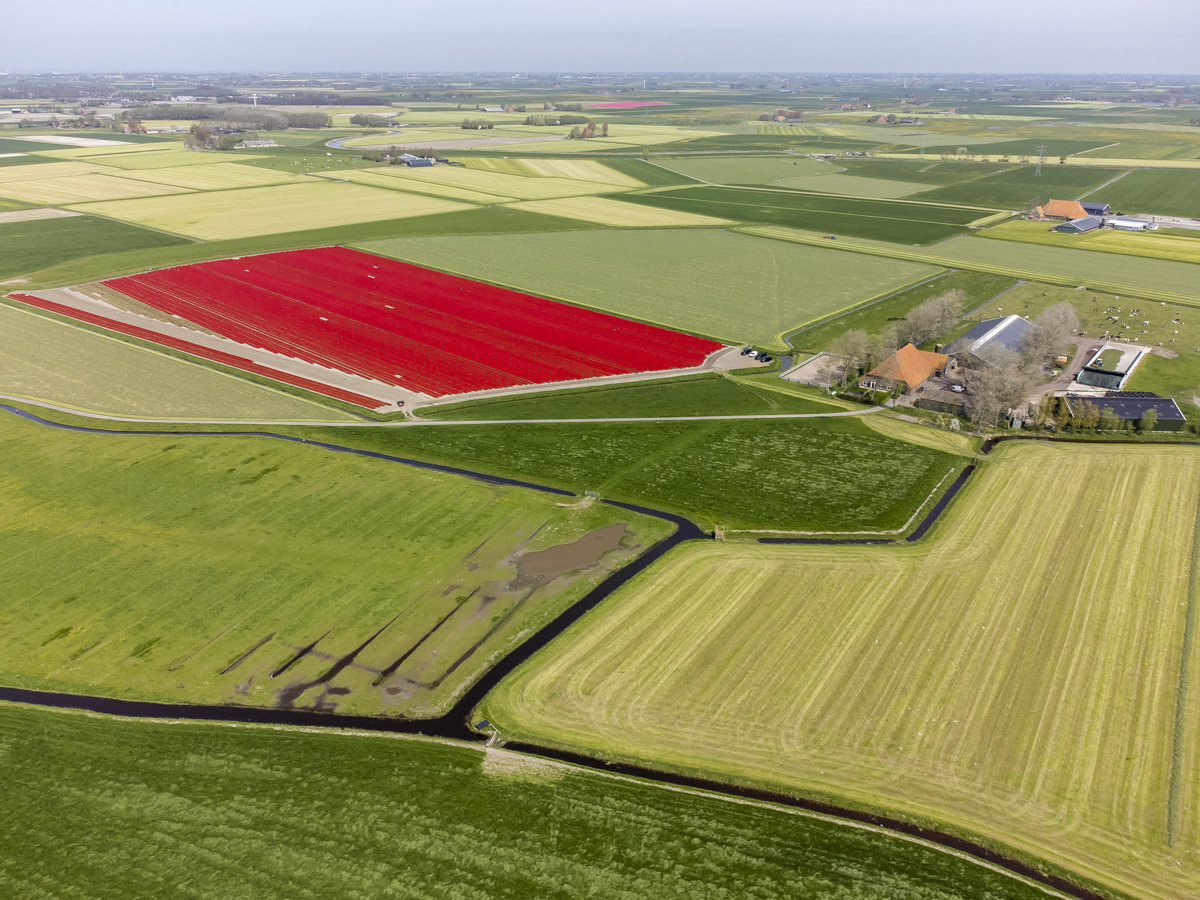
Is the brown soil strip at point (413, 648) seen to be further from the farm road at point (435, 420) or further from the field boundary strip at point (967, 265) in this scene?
the field boundary strip at point (967, 265)

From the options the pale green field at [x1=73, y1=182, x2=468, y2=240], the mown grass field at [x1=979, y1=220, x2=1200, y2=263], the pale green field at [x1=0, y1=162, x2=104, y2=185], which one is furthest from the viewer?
the pale green field at [x1=0, y1=162, x2=104, y2=185]

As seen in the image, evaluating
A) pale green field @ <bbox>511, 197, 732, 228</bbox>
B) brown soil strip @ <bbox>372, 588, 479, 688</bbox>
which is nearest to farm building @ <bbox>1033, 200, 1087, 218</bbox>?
pale green field @ <bbox>511, 197, 732, 228</bbox>

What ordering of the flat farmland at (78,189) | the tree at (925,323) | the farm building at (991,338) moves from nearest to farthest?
the farm building at (991,338) < the tree at (925,323) < the flat farmland at (78,189)

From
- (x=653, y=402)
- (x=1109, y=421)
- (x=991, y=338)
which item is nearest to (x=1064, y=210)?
(x=991, y=338)

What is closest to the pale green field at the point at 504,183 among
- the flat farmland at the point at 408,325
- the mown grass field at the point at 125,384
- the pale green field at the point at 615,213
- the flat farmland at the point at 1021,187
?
the pale green field at the point at 615,213

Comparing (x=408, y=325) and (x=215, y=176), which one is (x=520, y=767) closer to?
(x=408, y=325)

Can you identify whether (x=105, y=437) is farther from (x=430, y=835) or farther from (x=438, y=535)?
(x=430, y=835)

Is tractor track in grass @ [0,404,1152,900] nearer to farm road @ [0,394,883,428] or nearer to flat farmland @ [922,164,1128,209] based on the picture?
farm road @ [0,394,883,428]
